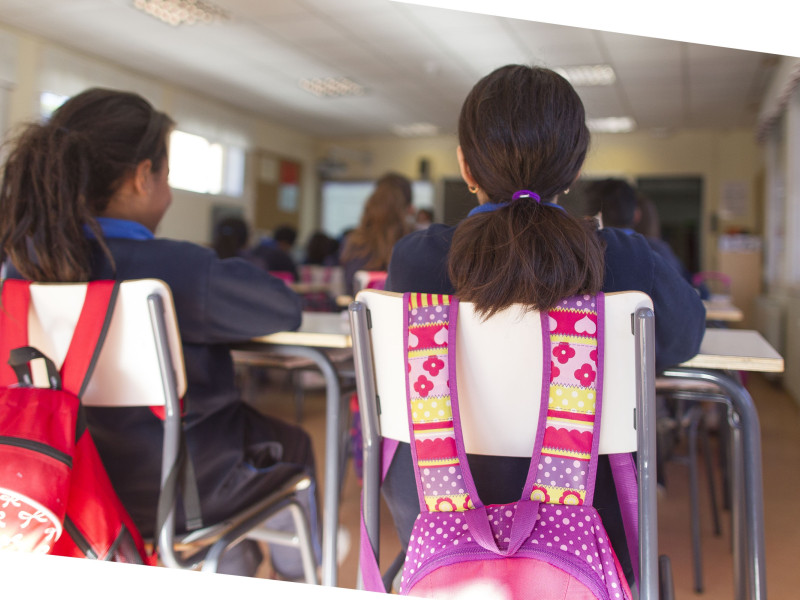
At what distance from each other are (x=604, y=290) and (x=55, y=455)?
2.64 feet

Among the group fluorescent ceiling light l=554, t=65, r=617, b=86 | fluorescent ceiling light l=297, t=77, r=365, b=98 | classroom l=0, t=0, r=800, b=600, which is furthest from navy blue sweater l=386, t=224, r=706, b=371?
fluorescent ceiling light l=297, t=77, r=365, b=98

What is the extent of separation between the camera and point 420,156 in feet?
32.0

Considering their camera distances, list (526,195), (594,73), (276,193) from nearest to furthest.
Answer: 1. (526,195)
2. (594,73)
3. (276,193)

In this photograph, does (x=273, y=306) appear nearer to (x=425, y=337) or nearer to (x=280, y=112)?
(x=425, y=337)

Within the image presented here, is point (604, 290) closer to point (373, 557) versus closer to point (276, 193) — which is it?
point (373, 557)

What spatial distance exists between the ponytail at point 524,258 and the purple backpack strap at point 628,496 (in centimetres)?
24

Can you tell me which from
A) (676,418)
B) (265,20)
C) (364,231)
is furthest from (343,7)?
(676,418)

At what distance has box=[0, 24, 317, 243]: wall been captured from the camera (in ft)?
17.9

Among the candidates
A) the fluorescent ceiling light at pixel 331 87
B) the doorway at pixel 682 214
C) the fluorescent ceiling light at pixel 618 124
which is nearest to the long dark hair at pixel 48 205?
the fluorescent ceiling light at pixel 331 87

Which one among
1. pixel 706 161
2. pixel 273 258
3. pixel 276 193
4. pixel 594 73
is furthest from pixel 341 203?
pixel 273 258

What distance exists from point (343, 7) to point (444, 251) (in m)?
4.30

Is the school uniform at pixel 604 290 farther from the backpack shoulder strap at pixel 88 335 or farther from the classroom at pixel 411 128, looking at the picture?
the backpack shoulder strap at pixel 88 335

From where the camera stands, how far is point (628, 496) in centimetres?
91

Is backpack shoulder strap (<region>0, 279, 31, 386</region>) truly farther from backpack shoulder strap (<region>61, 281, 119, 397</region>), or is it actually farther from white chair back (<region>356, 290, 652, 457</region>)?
white chair back (<region>356, 290, 652, 457</region>)
